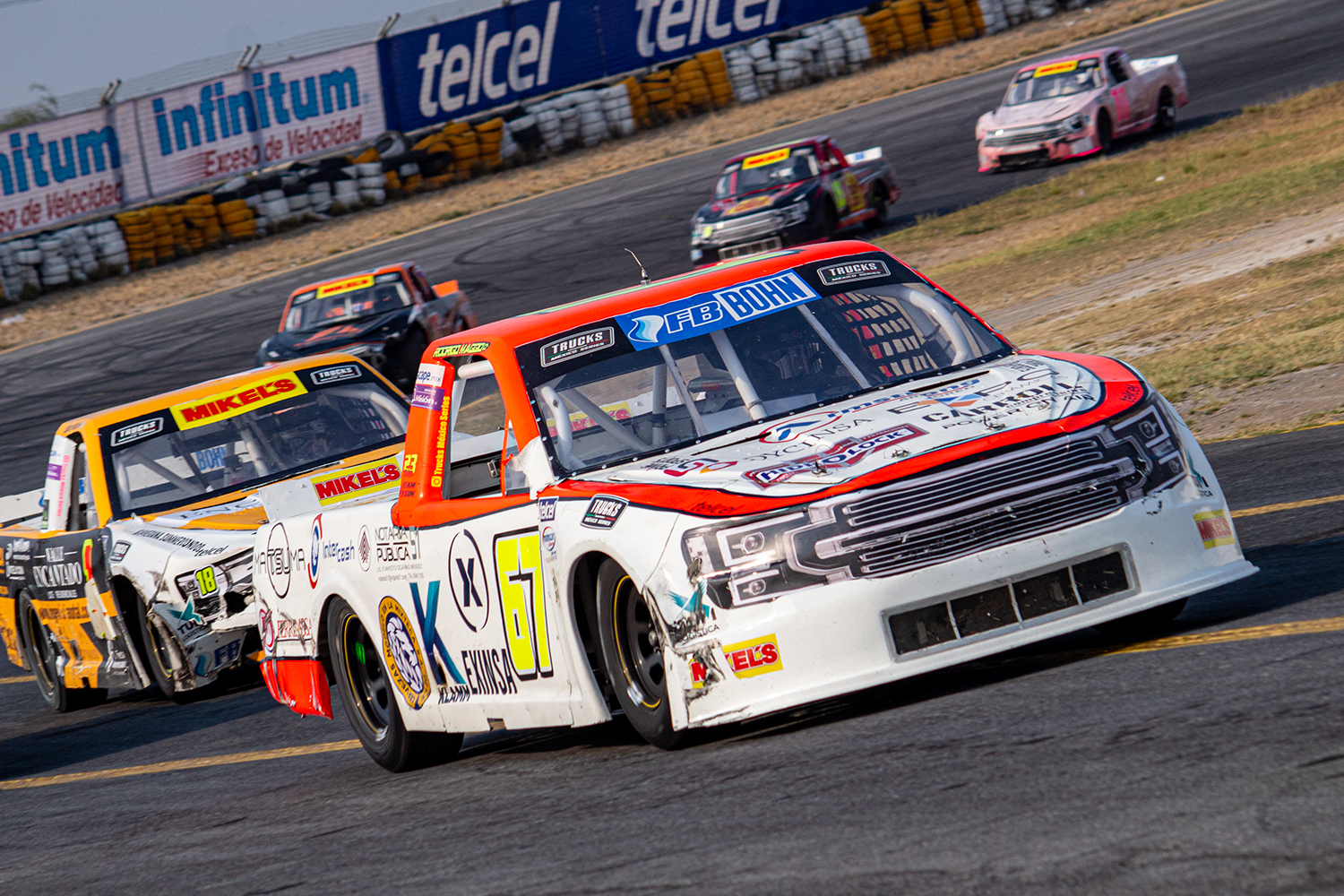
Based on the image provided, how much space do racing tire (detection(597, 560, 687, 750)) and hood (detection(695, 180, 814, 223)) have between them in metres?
20.4

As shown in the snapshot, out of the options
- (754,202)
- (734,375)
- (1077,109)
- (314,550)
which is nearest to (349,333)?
(754,202)

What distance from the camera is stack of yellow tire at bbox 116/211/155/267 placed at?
3806 centimetres

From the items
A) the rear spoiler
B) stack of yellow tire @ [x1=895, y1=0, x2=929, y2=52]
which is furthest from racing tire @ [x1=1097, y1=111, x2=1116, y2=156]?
stack of yellow tire @ [x1=895, y1=0, x2=929, y2=52]

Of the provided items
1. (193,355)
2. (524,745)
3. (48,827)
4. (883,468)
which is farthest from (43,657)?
(193,355)

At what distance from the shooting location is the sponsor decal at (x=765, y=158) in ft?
87.1

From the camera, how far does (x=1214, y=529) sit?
17.9 feet

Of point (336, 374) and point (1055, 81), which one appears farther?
point (1055, 81)

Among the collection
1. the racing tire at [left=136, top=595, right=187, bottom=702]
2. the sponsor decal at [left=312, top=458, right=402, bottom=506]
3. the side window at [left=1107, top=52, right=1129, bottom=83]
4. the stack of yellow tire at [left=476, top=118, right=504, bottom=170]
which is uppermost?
the stack of yellow tire at [left=476, top=118, right=504, bottom=170]

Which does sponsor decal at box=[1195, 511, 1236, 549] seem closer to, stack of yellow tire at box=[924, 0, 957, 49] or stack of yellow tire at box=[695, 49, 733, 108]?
stack of yellow tire at box=[695, 49, 733, 108]

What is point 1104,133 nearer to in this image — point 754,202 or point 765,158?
point 765,158

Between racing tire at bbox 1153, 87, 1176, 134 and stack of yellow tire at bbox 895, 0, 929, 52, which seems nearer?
racing tire at bbox 1153, 87, 1176, 134

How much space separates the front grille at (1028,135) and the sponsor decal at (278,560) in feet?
75.0

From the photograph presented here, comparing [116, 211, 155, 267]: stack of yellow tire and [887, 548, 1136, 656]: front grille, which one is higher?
[116, 211, 155, 267]: stack of yellow tire

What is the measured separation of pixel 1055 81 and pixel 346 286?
13372 millimetres
